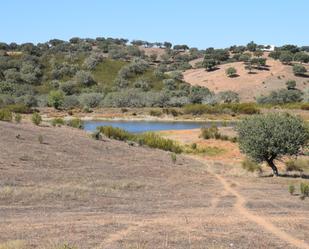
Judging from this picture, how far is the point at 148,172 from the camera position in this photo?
28172mm

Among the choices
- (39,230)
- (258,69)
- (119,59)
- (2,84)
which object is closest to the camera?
(39,230)

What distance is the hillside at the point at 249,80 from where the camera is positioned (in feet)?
444

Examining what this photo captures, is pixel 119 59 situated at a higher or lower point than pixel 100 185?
higher

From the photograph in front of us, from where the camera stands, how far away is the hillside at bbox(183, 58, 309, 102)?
135250mm

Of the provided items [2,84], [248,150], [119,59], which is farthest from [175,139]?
[119,59]

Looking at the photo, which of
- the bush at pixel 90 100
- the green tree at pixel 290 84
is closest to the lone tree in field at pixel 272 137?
the bush at pixel 90 100

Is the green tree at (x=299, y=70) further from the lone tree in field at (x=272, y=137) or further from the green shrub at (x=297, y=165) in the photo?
the lone tree in field at (x=272, y=137)

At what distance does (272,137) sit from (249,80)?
11232cm

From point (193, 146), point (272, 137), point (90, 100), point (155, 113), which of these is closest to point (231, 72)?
point (90, 100)

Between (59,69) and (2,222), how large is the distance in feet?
413

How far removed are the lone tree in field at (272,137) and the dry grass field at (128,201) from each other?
163 centimetres

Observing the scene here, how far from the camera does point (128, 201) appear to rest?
2033cm

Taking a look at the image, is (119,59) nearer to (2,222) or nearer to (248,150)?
(248,150)

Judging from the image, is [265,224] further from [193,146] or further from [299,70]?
[299,70]
